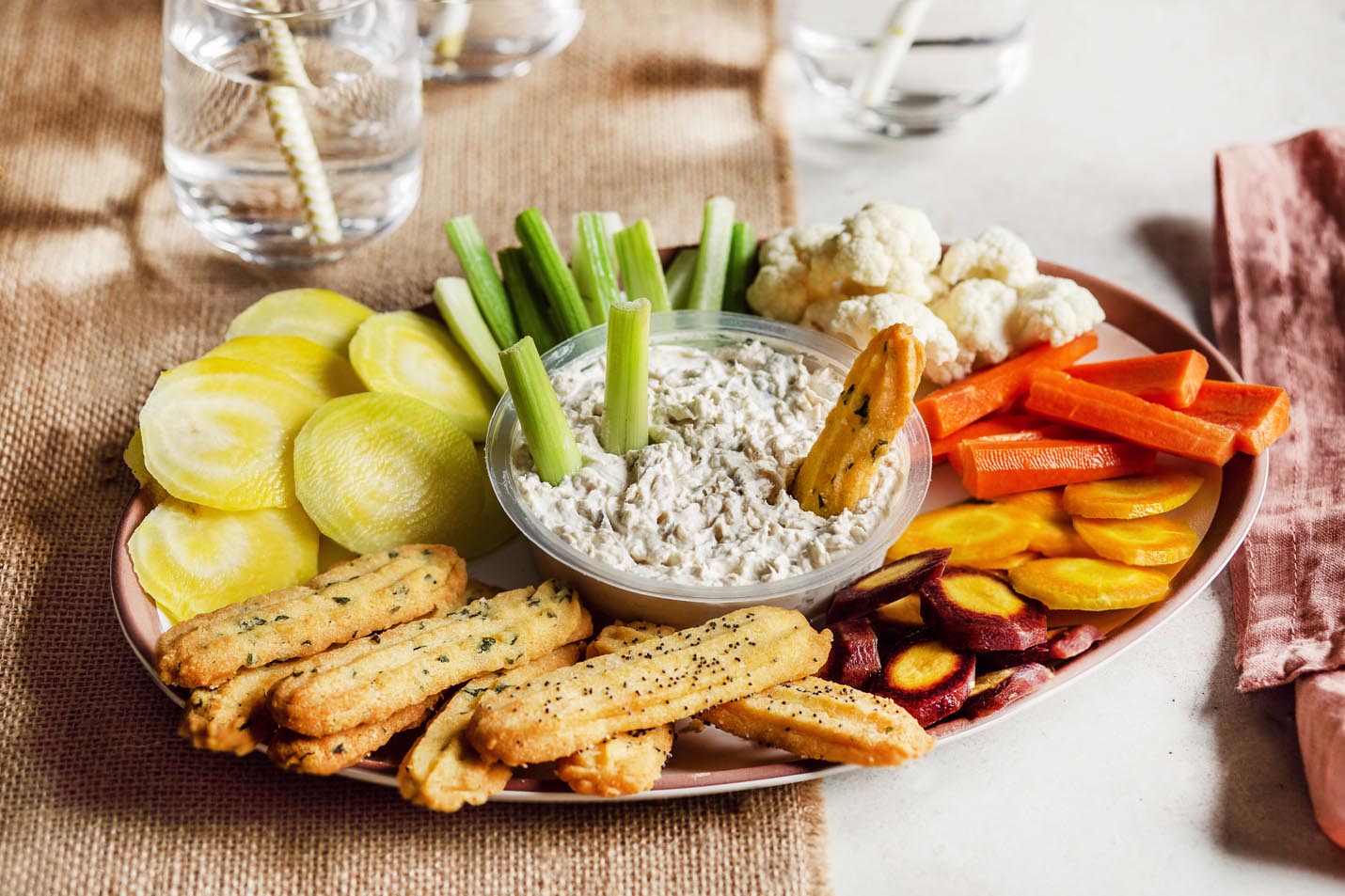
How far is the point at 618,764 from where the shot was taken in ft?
6.95

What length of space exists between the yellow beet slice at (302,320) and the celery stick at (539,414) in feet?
2.22

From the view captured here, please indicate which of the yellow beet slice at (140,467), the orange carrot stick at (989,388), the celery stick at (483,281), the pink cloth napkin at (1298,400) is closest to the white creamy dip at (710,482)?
the orange carrot stick at (989,388)

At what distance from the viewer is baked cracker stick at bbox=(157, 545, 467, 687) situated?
2219 mm

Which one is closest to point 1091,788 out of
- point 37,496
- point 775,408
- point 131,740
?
point 775,408

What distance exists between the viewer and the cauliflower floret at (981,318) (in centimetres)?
292

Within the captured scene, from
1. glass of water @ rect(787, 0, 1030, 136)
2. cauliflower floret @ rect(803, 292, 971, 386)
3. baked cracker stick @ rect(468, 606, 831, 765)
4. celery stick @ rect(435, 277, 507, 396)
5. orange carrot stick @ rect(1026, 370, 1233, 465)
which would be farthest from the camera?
glass of water @ rect(787, 0, 1030, 136)

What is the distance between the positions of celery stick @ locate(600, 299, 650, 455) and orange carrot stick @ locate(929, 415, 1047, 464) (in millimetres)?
665

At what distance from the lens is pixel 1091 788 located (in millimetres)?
2418

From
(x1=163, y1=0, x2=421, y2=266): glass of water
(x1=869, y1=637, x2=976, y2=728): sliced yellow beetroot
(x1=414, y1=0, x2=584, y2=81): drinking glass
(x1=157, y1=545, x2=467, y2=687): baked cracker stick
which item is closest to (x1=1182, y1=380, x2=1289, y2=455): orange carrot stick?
(x1=869, y1=637, x2=976, y2=728): sliced yellow beetroot

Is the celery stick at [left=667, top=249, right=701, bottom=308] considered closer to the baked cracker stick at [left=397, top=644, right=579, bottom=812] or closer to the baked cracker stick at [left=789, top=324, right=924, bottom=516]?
the baked cracker stick at [left=789, top=324, right=924, bottom=516]

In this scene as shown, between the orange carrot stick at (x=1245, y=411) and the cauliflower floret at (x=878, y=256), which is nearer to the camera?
the orange carrot stick at (x=1245, y=411)

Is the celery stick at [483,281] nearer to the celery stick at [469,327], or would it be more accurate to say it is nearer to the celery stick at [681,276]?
the celery stick at [469,327]

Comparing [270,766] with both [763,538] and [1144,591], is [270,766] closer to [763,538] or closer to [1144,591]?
[763,538]

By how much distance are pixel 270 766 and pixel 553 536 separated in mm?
652
